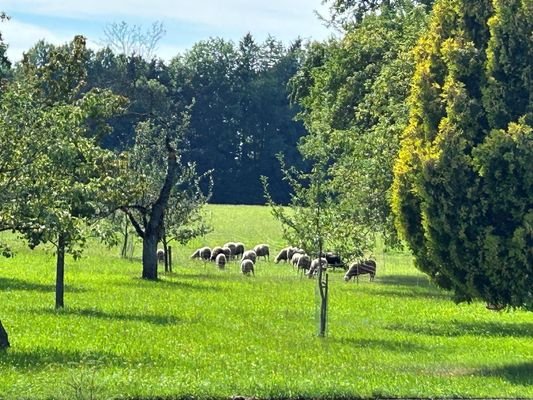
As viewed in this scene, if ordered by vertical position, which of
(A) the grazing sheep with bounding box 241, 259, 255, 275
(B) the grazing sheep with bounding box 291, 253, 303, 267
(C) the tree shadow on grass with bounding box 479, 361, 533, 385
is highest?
(B) the grazing sheep with bounding box 291, 253, 303, 267

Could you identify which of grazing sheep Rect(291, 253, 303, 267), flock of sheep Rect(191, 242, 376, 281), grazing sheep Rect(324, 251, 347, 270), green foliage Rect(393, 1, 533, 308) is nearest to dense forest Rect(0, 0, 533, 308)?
green foliage Rect(393, 1, 533, 308)

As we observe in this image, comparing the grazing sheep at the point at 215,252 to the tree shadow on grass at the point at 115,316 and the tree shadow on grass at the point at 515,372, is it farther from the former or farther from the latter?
the tree shadow on grass at the point at 515,372

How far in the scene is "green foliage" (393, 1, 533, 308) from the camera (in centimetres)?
2138

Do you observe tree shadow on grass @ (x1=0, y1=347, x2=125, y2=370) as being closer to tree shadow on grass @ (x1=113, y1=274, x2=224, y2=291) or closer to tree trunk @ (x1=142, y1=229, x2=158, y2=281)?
tree shadow on grass @ (x1=113, y1=274, x2=224, y2=291)

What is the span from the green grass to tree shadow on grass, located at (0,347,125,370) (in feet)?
0.11

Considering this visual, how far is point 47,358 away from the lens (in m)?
21.3

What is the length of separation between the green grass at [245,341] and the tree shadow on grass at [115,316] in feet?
0.12

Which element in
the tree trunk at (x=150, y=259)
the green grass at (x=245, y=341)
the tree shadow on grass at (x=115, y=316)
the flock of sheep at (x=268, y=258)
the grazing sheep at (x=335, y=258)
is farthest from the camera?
the flock of sheep at (x=268, y=258)

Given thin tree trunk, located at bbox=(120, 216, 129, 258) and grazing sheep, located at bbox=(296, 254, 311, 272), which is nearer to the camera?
grazing sheep, located at bbox=(296, 254, 311, 272)

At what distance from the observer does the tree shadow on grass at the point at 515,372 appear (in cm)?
2061

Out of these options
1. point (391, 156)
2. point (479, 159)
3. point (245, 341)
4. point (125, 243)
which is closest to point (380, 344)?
point (245, 341)

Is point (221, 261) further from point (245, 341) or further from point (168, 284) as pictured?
point (245, 341)

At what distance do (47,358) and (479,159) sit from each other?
25.9 ft

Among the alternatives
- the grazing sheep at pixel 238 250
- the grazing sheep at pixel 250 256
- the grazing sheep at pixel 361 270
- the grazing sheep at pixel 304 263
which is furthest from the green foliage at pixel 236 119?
the grazing sheep at pixel 361 270
